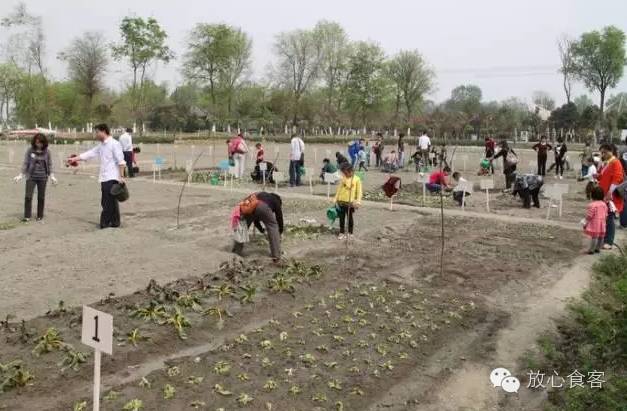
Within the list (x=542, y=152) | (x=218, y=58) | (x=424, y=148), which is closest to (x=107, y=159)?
(x=424, y=148)

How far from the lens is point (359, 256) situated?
10023 millimetres

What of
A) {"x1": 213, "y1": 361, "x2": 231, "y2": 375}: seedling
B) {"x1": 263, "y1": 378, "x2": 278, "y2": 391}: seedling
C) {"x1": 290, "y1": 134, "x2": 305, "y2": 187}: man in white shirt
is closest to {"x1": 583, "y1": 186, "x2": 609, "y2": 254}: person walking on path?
{"x1": 263, "y1": 378, "x2": 278, "y2": 391}: seedling

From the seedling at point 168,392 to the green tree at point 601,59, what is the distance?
220ft

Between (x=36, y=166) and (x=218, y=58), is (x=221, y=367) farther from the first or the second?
(x=218, y=58)

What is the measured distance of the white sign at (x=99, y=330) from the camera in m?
4.02

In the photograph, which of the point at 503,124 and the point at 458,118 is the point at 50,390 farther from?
the point at 503,124

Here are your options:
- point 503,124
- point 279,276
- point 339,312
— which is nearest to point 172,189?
point 279,276

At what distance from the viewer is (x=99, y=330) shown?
407 centimetres

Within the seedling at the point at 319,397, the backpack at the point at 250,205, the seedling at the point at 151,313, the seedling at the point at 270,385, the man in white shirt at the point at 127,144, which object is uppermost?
the man in white shirt at the point at 127,144

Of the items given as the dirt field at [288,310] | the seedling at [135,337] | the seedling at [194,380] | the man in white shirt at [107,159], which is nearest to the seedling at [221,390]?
the dirt field at [288,310]

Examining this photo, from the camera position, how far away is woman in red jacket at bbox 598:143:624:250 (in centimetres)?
1089

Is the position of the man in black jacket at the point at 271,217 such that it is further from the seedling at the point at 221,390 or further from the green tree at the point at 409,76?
the green tree at the point at 409,76

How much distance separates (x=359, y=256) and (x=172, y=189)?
9969 millimetres

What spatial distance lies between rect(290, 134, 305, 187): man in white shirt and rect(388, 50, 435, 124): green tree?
186 ft
